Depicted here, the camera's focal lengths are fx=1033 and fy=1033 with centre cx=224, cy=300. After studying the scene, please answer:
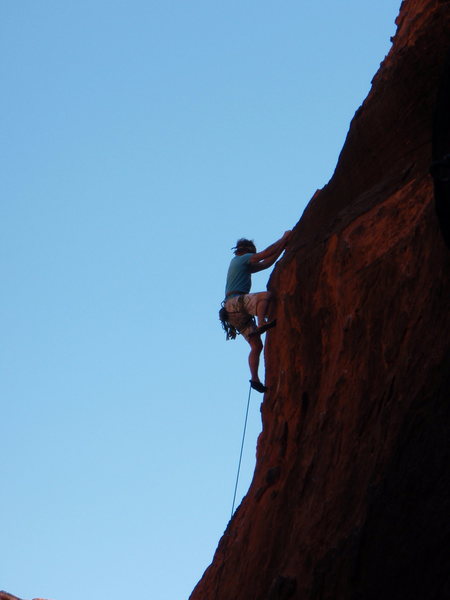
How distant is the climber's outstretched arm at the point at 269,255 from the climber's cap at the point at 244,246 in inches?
19.0

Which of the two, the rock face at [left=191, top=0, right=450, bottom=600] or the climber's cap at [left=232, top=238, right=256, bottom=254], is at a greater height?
the climber's cap at [left=232, top=238, right=256, bottom=254]

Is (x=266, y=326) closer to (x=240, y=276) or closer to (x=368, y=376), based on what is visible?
(x=240, y=276)

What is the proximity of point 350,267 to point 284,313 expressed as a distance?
1785mm

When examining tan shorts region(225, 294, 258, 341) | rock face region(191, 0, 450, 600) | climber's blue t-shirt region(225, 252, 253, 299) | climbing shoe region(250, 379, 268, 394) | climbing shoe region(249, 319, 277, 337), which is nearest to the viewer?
rock face region(191, 0, 450, 600)

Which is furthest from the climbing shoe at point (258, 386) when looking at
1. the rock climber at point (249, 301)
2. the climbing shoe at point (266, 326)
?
the climbing shoe at point (266, 326)

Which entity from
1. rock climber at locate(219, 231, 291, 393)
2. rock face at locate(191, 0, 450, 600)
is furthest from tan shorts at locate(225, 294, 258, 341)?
rock face at locate(191, 0, 450, 600)

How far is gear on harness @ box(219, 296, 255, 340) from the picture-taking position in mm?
14797

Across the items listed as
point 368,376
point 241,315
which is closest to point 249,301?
point 241,315

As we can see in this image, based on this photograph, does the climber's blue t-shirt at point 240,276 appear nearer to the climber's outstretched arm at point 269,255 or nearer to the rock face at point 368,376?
the climber's outstretched arm at point 269,255

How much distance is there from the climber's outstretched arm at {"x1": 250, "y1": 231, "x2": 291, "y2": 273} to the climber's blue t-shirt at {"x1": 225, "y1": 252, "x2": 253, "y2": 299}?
0.09 metres

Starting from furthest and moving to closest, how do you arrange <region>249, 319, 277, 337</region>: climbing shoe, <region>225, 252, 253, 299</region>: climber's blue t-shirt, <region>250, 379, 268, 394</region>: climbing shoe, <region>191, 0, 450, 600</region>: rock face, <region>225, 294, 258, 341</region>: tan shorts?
<region>225, 252, 253, 299</region>: climber's blue t-shirt < <region>225, 294, 258, 341</region>: tan shorts < <region>250, 379, 268, 394</region>: climbing shoe < <region>249, 319, 277, 337</region>: climbing shoe < <region>191, 0, 450, 600</region>: rock face

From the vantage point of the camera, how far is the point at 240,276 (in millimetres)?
15289

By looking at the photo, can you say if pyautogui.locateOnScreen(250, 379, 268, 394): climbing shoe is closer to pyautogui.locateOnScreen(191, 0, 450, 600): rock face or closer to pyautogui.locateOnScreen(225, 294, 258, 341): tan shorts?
pyautogui.locateOnScreen(191, 0, 450, 600): rock face

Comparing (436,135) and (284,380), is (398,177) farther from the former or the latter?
(284,380)
